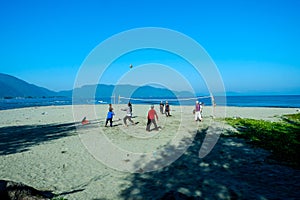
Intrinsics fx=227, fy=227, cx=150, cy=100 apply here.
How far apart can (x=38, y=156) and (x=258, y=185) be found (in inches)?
339

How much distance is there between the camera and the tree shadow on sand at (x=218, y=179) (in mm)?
5793

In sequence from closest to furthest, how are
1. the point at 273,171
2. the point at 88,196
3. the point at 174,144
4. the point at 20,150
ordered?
the point at 88,196 → the point at 273,171 → the point at 20,150 → the point at 174,144

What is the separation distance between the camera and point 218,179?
6.78 m

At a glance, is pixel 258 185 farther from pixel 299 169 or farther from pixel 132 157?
pixel 132 157

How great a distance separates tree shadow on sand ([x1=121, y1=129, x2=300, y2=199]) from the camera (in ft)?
19.0

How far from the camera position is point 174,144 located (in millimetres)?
11609

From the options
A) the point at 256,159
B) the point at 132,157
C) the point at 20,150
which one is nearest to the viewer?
the point at 256,159

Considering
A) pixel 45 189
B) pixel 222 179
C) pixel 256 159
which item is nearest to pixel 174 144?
pixel 256 159

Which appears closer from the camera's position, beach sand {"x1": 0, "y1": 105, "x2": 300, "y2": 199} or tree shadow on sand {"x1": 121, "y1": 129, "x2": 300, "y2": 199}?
tree shadow on sand {"x1": 121, "y1": 129, "x2": 300, "y2": 199}

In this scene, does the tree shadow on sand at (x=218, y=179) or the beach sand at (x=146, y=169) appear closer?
the tree shadow on sand at (x=218, y=179)

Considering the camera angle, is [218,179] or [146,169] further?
[146,169]

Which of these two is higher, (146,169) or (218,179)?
(218,179)

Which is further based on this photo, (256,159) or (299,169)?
(256,159)

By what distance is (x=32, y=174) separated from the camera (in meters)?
7.59
